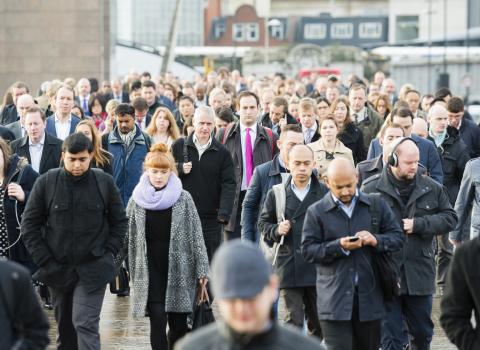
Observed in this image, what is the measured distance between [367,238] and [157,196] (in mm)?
1789

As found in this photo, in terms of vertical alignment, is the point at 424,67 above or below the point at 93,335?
above

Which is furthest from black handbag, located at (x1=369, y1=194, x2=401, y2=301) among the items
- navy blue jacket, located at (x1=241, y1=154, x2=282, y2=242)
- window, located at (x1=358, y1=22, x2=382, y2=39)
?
window, located at (x1=358, y1=22, x2=382, y2=39)

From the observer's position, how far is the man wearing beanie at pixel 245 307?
186 inches

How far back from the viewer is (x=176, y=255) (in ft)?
32.3

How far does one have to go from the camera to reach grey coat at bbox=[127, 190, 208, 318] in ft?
32.2

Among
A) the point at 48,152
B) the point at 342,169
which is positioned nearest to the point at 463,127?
the point at 48,152

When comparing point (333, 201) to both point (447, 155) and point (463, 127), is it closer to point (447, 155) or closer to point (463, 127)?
point (447, 155)

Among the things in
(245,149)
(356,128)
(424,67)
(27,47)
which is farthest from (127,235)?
(424,67)

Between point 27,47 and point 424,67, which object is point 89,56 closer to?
point 27,47

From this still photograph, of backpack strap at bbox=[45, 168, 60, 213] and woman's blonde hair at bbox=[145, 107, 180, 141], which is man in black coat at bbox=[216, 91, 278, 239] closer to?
woman's blonde hair at bbox=[145, 107, 180, 141]

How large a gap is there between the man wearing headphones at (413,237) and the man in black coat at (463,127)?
5644 mm

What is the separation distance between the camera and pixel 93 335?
30.9ft

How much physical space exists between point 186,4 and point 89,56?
110 m

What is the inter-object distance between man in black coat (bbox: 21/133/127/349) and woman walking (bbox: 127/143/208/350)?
37cm
